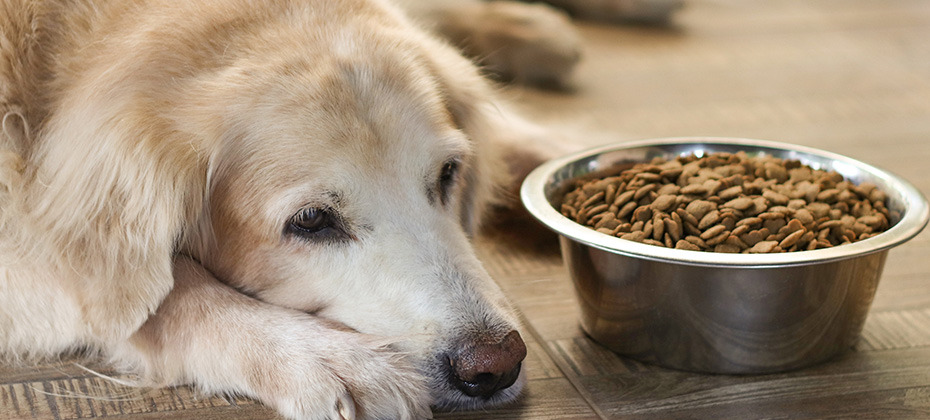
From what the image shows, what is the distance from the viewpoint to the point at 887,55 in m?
4.17

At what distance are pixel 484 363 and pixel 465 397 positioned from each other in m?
0.08

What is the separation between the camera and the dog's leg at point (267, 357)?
4.94 feet

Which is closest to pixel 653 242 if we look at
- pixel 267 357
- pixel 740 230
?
pixel 740 230

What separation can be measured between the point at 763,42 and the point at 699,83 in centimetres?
88

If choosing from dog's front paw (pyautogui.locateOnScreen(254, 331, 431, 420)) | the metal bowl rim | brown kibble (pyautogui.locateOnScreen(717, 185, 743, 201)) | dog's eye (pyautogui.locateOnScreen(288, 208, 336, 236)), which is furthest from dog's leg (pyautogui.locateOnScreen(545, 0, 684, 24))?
dog's front paw (pyautogui.locateOnScreen(254, 331, 431, 420))

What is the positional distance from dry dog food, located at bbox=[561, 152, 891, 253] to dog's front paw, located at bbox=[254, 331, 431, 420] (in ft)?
1.60

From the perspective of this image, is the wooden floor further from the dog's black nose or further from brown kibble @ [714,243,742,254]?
brown kibble @ [714,243,742,254]

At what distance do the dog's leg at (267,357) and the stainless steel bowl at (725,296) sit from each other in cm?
44

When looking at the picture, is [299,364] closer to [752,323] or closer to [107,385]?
[107,385]

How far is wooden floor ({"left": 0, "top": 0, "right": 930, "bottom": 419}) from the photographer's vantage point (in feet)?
5.34

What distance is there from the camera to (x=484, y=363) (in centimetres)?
150

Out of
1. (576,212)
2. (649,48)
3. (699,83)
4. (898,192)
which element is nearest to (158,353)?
(576,212)

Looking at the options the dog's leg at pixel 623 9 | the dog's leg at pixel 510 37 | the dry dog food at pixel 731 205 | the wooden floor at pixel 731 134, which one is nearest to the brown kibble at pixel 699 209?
the dry dog food at pixel 731 205

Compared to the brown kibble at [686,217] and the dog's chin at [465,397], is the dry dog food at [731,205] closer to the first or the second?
the brown kibble at [686,217]
